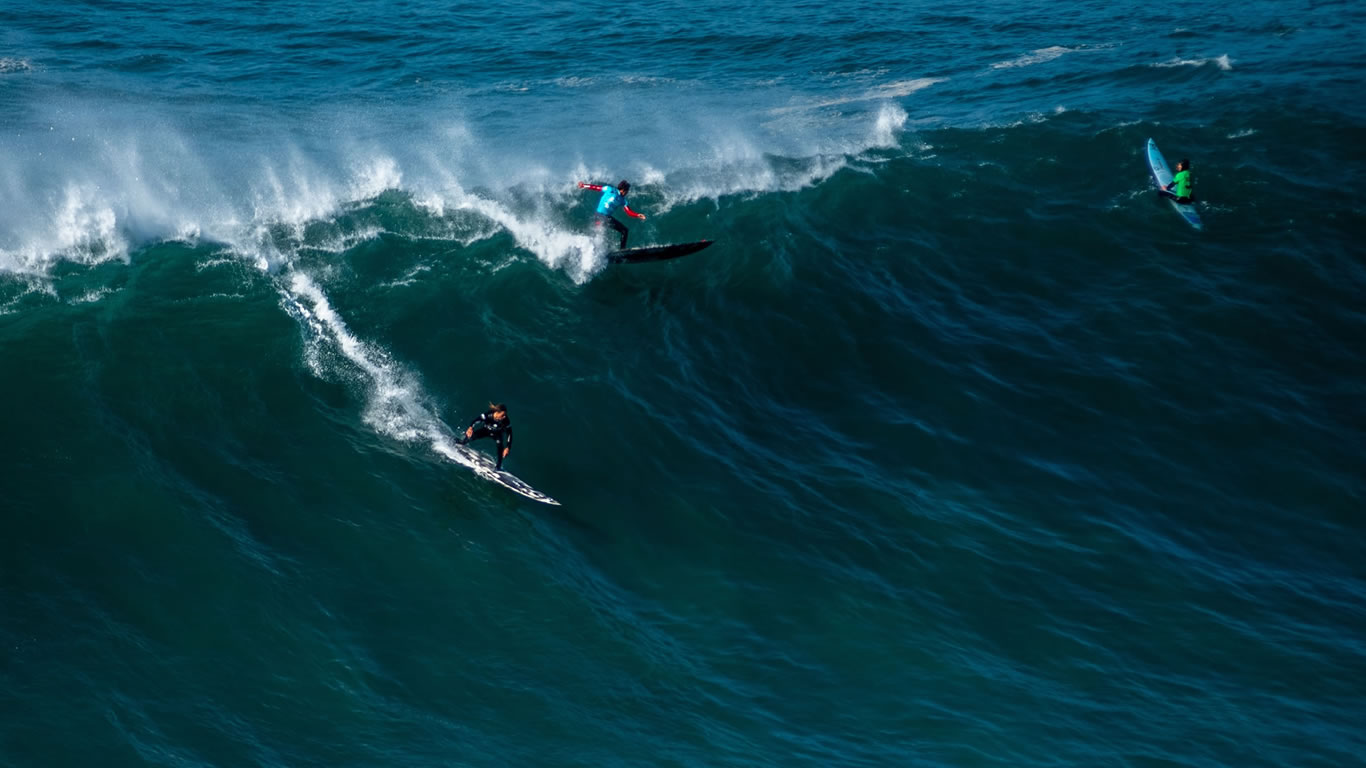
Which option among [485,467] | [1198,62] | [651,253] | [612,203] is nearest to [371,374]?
[485,467]

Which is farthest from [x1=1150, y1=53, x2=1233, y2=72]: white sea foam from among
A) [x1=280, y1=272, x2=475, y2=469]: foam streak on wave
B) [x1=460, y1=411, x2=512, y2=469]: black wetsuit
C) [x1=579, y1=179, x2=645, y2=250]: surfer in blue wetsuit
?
[x1=280, y1=272, x2=475, y2=469]: foam streak on wave

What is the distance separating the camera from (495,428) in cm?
2511

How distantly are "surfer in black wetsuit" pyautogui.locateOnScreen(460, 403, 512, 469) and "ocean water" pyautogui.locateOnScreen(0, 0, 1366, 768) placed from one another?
0.91 meters

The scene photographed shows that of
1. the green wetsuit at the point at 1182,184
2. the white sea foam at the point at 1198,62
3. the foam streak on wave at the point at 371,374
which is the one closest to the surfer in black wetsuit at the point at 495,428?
the foam streak on wave at the point at 371,374

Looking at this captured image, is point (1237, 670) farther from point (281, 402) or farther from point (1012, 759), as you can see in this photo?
point (281, 402)

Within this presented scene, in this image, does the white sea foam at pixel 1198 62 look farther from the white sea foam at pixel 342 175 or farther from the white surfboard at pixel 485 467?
the white surfboard at pixel 485 467

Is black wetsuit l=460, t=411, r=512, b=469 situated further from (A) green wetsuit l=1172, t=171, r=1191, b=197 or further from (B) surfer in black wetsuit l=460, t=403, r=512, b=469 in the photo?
(A) green wetsuit l=1172, t=171, r=1191, b=197

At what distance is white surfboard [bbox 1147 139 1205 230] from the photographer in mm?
38406

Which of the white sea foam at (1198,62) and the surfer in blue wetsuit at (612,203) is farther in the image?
the white sea foam at (1198,62)

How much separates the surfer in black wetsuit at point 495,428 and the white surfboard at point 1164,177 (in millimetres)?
26182

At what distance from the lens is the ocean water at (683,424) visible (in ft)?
68.2

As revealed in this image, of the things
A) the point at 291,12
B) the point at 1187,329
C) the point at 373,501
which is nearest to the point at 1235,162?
the point at 1187,329

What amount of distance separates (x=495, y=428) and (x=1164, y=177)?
91.2 ft

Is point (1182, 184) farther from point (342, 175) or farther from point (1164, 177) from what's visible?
point (342, 175)
